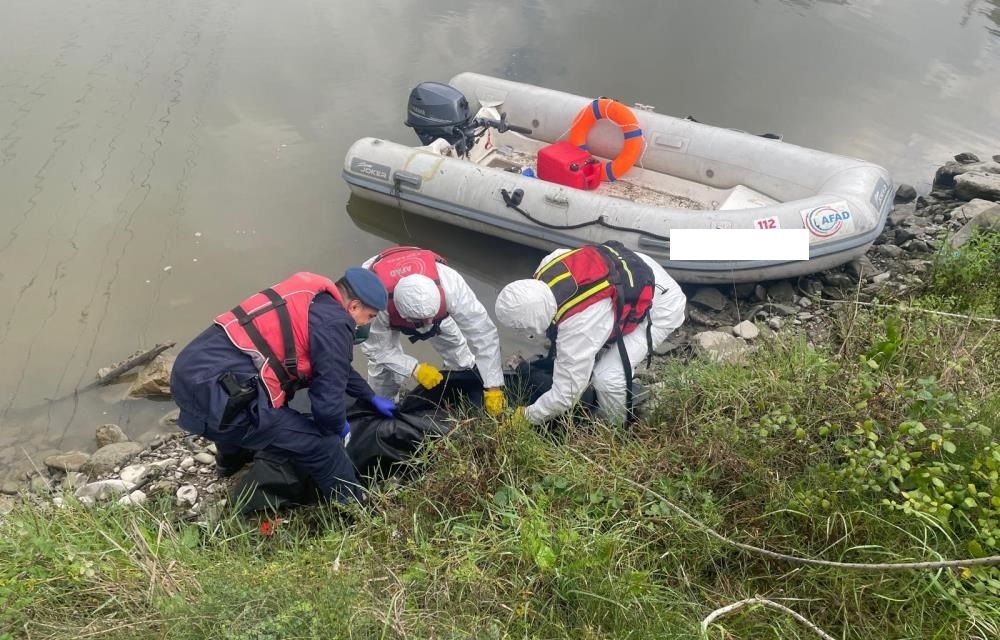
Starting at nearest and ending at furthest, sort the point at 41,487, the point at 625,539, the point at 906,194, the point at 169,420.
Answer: the point at 625,539 < the point at 41,487 < the point at 169,420 < the point at 906,194

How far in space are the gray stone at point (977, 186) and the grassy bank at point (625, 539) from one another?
3.34 meters

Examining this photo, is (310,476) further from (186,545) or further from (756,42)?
(756,42)

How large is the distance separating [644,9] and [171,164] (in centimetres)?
658

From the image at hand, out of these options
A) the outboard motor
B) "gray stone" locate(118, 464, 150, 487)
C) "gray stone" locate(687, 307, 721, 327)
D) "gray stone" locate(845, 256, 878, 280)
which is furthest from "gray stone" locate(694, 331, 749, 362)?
"gray stone" locate(118, 464, 150, 487)

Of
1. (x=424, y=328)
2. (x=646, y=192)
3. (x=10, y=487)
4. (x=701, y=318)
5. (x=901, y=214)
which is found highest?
(x=901, y=214)

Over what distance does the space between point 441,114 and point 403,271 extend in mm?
2479

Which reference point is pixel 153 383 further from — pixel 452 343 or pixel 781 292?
pixel 781 292

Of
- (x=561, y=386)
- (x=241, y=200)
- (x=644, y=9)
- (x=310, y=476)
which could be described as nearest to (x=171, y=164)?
(x=241, y=200)

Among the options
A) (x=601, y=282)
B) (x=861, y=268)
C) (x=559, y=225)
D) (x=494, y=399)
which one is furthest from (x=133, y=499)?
(x=861, y=268)

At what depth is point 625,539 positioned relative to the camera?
2.07 m

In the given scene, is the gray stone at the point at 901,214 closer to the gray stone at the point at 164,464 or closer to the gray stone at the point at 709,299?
the gray stone at the point at 709,299

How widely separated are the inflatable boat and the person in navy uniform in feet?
6.95

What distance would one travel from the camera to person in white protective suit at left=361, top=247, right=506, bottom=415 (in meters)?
2.93

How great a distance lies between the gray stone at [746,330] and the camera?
3943mm
